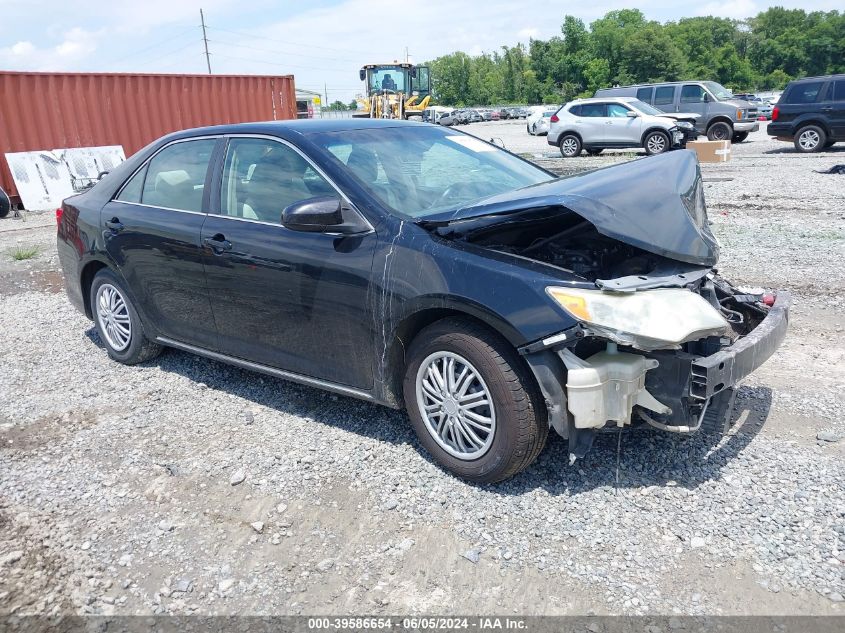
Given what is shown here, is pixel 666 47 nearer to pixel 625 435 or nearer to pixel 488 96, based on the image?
pixel 488 96

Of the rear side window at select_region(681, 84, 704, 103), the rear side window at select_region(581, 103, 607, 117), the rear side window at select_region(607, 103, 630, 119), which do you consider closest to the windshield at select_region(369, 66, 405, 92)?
the rear side window at select_region(581, 103, 607, 117)

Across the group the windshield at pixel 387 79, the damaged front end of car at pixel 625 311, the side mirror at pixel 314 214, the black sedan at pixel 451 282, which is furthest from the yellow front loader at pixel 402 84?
the damaged front end of car at pixel 625 311

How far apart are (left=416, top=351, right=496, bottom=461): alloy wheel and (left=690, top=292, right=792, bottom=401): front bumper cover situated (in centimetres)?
90

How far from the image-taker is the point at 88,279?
5395mm

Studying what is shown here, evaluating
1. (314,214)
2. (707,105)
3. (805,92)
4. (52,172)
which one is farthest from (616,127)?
(314,214)

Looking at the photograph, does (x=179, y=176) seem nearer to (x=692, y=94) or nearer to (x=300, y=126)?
(x=300, y=126)

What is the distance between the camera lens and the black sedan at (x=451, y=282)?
9.75 ft

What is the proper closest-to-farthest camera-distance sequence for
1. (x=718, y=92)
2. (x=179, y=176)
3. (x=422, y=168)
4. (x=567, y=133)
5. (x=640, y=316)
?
1. (x=640, y=316)
2. (x=422, y=168)
3. (x=179, y=176)
4. (x=567, y=133)
5. (x=718, y=92)

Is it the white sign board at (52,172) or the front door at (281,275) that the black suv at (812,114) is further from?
the front door at (281,275)

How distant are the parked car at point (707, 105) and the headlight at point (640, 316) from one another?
68.7 feet

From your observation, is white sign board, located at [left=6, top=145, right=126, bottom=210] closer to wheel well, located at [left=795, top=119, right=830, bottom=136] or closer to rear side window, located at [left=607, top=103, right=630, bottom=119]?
rear side window, located at [left=607, top=103, right=630, bottom=119]

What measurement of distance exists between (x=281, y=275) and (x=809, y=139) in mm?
19347

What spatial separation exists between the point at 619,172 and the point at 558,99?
8404cm

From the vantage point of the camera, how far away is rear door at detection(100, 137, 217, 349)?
4383 mm
